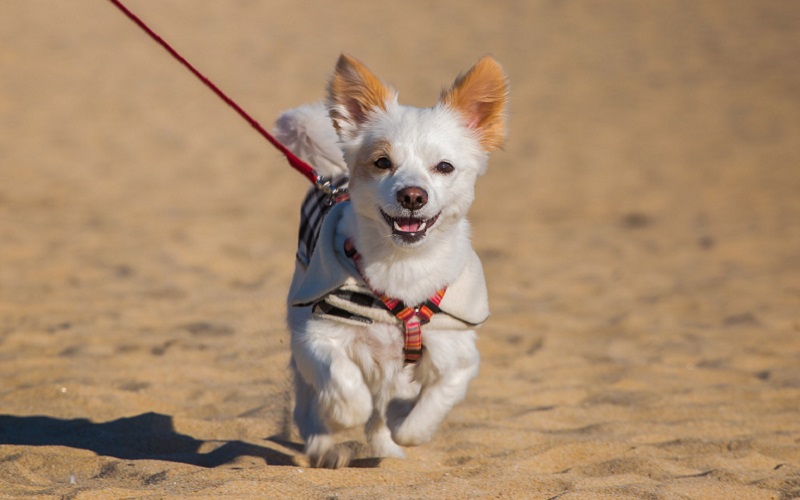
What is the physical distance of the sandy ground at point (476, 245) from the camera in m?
3.96

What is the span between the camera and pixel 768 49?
17.7 m

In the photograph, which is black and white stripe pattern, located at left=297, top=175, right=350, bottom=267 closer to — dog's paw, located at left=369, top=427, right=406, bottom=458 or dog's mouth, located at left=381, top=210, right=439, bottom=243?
dog's mouth, located at left=381, top=210, right=439, bottom=243

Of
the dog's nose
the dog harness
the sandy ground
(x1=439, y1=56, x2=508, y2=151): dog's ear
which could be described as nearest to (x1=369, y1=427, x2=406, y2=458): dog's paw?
the sandy ground

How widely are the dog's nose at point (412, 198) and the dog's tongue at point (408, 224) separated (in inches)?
3.1

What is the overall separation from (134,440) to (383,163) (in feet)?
5.37

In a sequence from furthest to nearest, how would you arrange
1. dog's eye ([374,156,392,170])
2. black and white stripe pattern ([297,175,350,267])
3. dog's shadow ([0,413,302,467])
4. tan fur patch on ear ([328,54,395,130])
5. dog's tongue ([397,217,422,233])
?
black and white stripe pattern ([297,175,350,267])
dog's shadow ([0,413,302,467])
tan fur patch on ear ([328,54,395,130])
dog's eye ([374,156,392,170])
dog's tongue ([397,217,422,233])

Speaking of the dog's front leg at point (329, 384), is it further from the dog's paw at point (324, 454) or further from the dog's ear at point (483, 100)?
the dog's ear at point (483, 100)

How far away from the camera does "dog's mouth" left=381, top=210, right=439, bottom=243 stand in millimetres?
3375

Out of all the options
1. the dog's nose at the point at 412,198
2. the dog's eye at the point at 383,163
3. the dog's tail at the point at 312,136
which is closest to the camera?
the dog's nose at the point at 412,198

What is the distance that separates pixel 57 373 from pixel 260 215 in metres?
5.50

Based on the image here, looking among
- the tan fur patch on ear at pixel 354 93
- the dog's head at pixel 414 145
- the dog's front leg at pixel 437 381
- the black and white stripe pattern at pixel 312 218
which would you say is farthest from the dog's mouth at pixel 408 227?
the black and white stripe pattern at pixel 312 218

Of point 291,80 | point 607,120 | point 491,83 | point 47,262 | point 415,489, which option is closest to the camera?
point 415,489

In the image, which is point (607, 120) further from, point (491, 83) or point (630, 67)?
point (491, 83)

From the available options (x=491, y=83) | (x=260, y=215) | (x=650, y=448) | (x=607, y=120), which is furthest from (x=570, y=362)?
(x=607, y=120)
